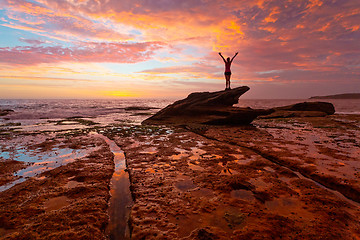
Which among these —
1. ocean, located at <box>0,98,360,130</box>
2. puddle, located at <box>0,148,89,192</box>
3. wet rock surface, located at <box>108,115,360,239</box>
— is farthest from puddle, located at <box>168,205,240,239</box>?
ocean, located at <box>0,98,360,130</box>

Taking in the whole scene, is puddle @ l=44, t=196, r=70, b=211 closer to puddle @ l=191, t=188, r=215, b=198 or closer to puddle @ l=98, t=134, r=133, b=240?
puddle @ l=98, t=134, r=133, b=240

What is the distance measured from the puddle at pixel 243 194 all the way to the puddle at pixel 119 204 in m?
3.32

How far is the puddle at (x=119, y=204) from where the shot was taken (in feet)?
Answer: 14.4

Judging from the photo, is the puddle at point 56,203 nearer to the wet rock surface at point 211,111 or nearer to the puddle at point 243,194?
the puddle at point 243,194

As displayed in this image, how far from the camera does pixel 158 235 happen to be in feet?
13.5

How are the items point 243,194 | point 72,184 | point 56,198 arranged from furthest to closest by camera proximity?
point 72,184 → point 243,194 → point 56,198

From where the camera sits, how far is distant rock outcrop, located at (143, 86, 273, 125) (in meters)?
21.3

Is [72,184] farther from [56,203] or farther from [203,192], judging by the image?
[203,192]

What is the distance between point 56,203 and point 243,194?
5.84 m

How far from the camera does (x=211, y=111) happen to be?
2303cm

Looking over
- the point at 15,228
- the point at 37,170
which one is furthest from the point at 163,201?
the point at 37,170

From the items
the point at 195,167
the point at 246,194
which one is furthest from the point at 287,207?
the point at 195,167

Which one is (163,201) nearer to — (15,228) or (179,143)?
(15,228)

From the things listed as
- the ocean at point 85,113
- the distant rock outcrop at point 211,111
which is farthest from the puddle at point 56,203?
the ocean at point 85,113
